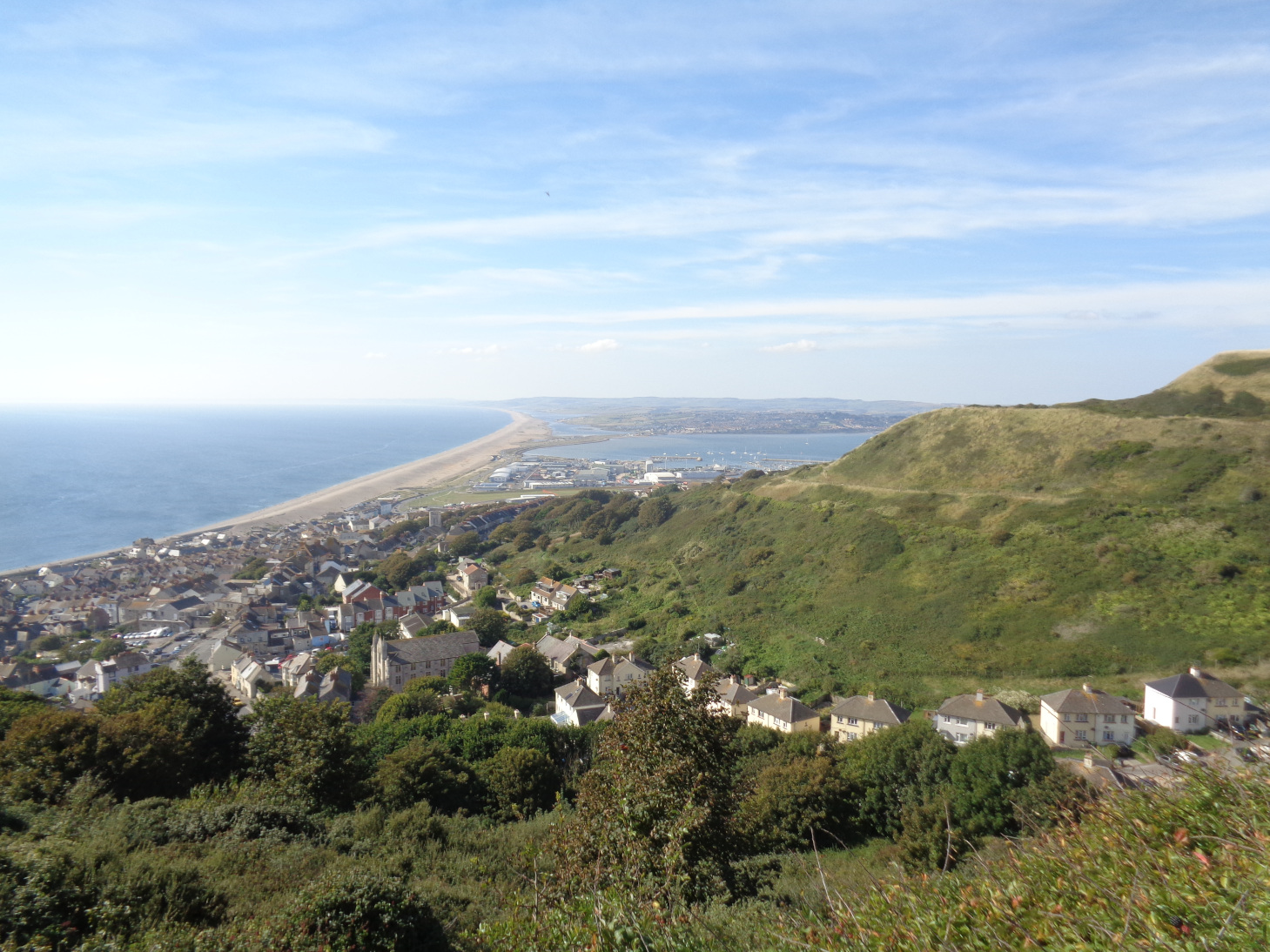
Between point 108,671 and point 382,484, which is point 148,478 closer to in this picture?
point 382,484

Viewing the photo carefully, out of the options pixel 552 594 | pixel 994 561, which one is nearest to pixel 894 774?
pixel 994 561

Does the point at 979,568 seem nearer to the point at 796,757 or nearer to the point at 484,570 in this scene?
the point at 796,757

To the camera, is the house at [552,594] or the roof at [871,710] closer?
the roof at [871,710]

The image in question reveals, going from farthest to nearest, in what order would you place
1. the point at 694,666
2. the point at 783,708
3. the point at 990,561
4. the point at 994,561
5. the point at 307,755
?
the point at 990,561
the point at 994,561
the point at 694,666
the point at 783,708
the point at 307,755

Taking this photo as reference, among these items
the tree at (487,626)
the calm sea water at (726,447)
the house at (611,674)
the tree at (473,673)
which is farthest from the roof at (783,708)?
the calm sea water at (726,447)

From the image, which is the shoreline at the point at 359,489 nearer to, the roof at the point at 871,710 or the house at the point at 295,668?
the house at the point at 295,668
